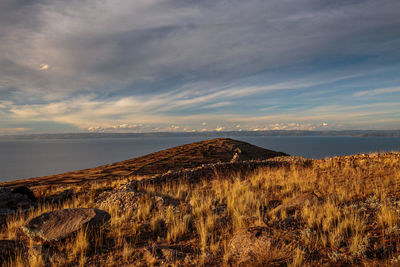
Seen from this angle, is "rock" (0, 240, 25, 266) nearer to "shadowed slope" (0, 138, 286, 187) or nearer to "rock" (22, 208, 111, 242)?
"rock" (22, 208, 111, 242)

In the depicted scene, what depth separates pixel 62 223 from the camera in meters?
5.14

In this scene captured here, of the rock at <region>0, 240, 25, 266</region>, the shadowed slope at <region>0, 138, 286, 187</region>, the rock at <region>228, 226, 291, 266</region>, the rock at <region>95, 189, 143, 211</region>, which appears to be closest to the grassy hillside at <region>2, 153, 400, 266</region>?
the rock at <region>228, 226, 291, 266</region>

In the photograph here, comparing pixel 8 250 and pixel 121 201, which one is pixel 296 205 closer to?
pixel 121 201

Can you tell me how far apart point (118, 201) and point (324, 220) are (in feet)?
22.1

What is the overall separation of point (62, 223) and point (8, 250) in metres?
1.00

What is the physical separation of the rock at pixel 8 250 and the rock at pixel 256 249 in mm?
4120

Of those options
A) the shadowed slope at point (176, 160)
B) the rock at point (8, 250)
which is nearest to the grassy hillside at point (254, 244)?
the rock at point (8, 250)

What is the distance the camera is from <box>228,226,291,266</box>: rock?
3551 millimetres

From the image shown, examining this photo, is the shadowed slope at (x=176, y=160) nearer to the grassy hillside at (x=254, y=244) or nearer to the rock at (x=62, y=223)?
the grassy hillside at (x=254, y=244)

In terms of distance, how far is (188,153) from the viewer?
30.8m

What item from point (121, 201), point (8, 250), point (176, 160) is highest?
point (8, 250)

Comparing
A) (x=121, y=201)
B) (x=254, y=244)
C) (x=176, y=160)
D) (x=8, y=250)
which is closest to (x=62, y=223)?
(x=8, y=250)

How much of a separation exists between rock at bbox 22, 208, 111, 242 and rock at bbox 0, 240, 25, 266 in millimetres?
381

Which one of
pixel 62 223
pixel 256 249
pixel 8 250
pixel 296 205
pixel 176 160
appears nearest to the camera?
pixel 256 249
